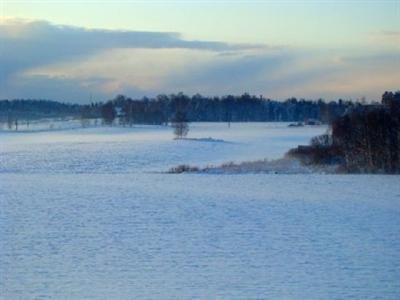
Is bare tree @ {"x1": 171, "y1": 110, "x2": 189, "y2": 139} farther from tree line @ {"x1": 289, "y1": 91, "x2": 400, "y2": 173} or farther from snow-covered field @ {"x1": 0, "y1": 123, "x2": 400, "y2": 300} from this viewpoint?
snow-covered field @ {"x1": 0, "y1": 123, "x2": 400, "y2": 300}

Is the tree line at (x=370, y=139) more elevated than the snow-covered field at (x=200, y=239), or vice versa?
the tree line at (x=370, y=139)

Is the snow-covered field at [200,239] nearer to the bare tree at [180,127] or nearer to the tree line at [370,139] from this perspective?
the tree line at [370,139]

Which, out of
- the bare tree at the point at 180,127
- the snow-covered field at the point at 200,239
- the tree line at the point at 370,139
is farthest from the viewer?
the bare tree at the point at 180,127

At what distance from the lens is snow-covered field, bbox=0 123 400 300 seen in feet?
40.5

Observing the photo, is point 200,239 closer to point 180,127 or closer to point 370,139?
point 370,139

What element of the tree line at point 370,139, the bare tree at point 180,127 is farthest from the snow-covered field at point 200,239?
the bare tree at point 180,127

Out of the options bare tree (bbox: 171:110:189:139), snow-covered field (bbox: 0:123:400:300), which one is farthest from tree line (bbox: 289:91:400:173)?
bare tree (bbox: 171:110:189:139)

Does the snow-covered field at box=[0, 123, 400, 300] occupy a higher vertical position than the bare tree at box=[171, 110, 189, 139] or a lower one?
lower

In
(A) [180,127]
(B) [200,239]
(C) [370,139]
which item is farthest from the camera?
(A) [180,127]

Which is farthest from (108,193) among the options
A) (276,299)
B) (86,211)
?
(276,299)

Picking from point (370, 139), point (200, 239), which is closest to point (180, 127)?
point (370, 139)

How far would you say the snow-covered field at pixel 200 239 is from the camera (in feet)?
40.5

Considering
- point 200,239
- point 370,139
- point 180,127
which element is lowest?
point 200,239

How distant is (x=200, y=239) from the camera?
708 inches
